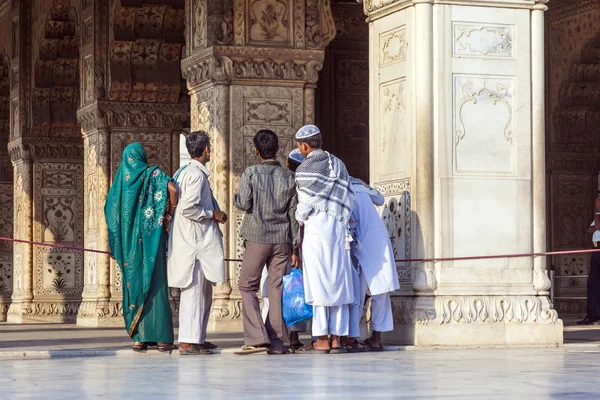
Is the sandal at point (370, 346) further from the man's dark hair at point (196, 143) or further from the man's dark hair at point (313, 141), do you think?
the man's dark hair at point (196, 143)

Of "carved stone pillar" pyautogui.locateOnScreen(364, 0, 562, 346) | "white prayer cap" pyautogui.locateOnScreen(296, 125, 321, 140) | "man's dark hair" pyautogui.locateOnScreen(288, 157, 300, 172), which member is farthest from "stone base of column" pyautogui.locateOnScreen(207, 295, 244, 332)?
"white prayer cap" pyautogui.locateOnScreen(296, 125, 321, 140)

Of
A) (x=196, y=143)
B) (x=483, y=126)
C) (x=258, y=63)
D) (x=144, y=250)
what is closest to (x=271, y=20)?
(x=258, y=63)

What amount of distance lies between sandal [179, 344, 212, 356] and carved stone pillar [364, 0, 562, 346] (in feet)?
4.39

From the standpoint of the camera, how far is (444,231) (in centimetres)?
995

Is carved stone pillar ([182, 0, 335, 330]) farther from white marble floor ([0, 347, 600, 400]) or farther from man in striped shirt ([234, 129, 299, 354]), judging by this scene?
white marble floor ([0, 347, 600, 400])

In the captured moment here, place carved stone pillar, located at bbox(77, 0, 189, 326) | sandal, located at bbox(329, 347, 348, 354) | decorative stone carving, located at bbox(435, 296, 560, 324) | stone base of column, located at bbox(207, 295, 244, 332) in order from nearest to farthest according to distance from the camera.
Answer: sandal, located at bbox(329, 347, 348, 354), decorative stone carving, located at bbox(435, 296, 560, 324), stone base of column, located at bbox(207, 295, 244, 332), carved stone pillar, located at bbox(77, 0, 189, 326)

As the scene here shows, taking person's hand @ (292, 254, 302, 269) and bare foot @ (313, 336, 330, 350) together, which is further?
person's hand @ (292, 254, 302, 269)

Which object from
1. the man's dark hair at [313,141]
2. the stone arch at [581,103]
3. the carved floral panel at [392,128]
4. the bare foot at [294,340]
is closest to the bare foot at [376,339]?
the bare foot at [294,340]

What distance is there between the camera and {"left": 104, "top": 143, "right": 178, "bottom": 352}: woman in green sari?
970 cm

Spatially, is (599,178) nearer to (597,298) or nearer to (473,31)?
(597,298)

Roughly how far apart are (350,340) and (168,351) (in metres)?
1.18

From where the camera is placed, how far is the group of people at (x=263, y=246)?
9359 mm

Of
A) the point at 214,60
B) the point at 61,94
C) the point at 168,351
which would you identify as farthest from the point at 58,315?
the point at 168,351

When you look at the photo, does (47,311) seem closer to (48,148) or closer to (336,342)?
(48,148)
